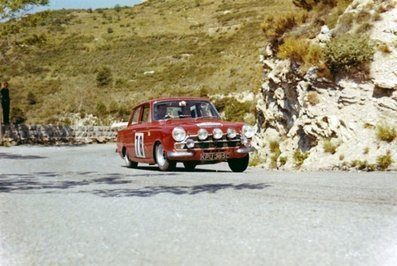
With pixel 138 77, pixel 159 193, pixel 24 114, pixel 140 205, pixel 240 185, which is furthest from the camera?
pixel 138 77

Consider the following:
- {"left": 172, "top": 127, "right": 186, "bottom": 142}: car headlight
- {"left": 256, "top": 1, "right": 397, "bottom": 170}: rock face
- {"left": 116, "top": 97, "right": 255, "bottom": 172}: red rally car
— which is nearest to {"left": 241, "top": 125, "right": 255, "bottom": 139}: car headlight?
{"left": 116, "top": 97, "right": 255, "bottom": 172}: red rally car

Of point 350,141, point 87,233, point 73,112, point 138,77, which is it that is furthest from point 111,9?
point 87,233

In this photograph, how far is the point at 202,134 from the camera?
487 inches

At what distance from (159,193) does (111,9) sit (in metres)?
90.4

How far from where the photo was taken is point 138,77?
183 ft

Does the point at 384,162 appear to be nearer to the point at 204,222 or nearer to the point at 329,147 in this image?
the point at 329,147

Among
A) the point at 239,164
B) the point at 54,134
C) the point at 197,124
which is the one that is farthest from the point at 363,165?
the point at 54,134

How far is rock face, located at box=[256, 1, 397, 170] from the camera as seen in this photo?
12.8m

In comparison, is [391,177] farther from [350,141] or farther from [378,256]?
[378,256]

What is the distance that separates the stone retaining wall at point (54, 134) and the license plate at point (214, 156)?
1901 centimetres

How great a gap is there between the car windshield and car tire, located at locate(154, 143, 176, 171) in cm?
79

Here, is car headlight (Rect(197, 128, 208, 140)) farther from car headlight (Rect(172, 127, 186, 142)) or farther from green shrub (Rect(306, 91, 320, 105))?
green shrub (Rect(306, 91, 320, 105))

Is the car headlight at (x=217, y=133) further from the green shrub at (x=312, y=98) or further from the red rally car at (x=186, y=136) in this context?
the green shrub at (x=312, y=98)

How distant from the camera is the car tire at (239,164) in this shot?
13102 millimetres
